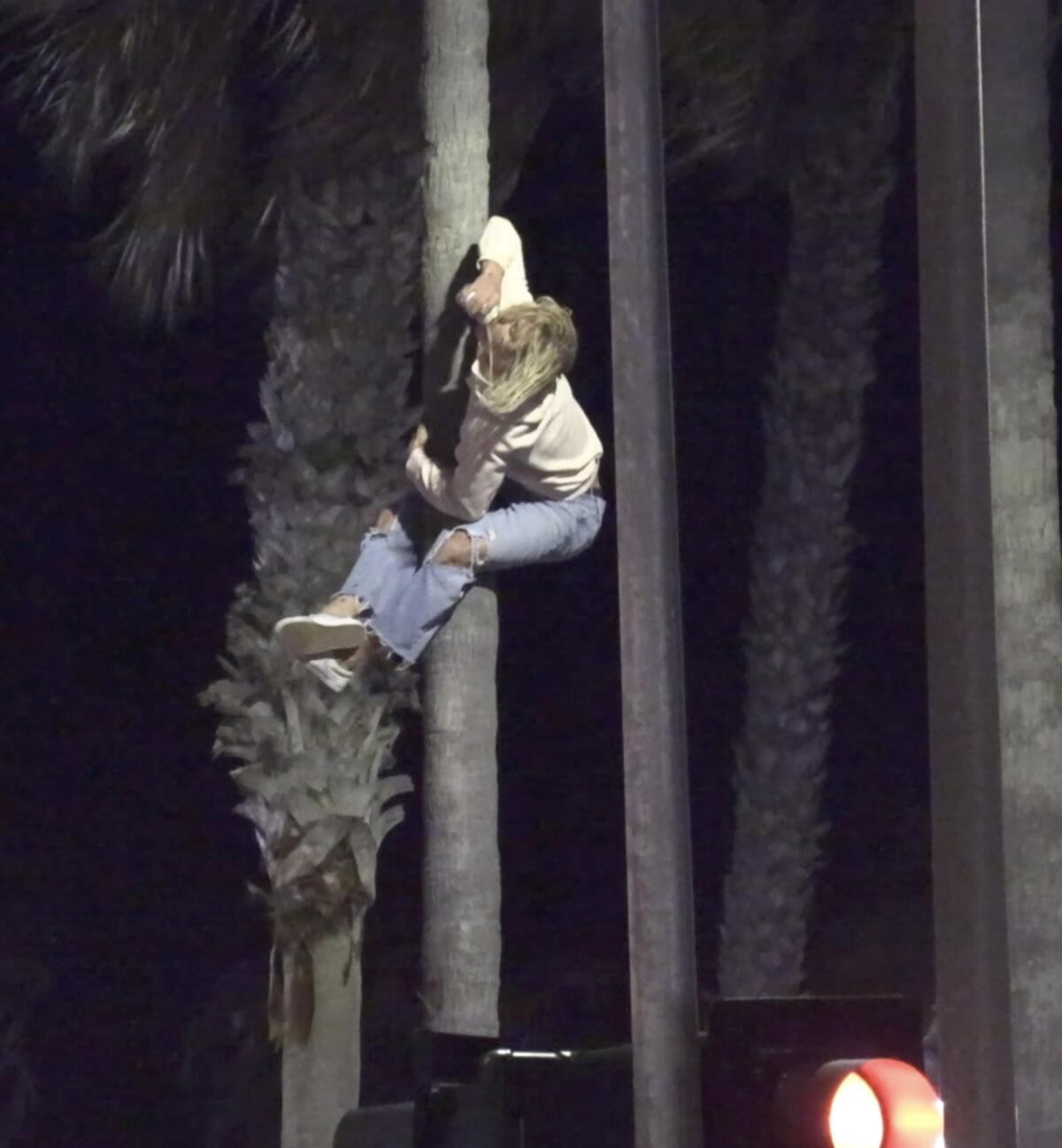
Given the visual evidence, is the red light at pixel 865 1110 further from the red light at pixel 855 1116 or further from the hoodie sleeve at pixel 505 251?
the hoodie sleeve at pixel 505 251

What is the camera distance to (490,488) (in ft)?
23.6

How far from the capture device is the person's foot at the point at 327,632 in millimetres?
7414

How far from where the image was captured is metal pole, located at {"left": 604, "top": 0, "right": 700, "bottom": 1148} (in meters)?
4.93

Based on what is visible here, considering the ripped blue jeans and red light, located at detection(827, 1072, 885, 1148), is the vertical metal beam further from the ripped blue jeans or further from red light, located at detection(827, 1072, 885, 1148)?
the ripped blue jeans

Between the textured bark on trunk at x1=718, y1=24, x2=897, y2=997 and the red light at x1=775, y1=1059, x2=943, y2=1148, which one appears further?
the textured bark on trunk at x1=718, y1=24, x2=897, y2=997

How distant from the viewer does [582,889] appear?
21172mm

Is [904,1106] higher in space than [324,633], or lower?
lower

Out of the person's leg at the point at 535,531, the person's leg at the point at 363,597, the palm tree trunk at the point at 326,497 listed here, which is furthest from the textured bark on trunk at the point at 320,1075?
the person's leg at the point at 535,531

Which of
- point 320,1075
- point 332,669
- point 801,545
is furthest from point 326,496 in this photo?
point 801,545

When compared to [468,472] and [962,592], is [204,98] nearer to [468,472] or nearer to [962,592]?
[468,472]

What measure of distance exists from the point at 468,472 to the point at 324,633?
0.74m

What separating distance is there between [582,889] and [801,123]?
919 centimetres

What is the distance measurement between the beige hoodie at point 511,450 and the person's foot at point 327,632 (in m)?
0.47

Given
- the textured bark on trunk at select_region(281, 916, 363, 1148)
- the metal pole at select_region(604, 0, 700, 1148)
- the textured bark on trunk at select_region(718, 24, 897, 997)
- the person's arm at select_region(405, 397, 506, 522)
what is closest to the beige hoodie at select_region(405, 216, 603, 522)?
the person's arm at select_region(405, 397, 506, 522)
